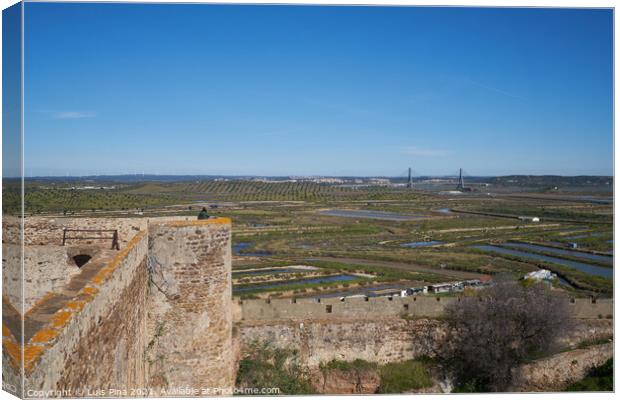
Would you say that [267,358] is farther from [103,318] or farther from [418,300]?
[103,318]

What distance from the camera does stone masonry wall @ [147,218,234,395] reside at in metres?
7.27

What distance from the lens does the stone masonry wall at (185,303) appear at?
727cm

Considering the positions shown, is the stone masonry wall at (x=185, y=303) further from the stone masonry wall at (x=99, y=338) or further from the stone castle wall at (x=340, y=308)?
the stone castle wall at (x=340, y=308)

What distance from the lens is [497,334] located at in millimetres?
11742

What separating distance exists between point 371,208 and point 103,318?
299 feet

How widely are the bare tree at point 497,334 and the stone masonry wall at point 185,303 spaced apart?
254 inches

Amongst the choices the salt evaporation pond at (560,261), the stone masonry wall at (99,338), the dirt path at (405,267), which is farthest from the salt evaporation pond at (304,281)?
the stone masonry wall at (99,338)

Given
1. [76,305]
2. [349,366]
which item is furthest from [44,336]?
[349,366]

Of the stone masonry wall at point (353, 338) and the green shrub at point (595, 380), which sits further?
the stone masonry wall at point (353, 338)

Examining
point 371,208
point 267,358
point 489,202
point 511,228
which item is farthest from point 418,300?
point 489,202

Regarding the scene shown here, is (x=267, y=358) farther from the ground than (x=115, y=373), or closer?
closer

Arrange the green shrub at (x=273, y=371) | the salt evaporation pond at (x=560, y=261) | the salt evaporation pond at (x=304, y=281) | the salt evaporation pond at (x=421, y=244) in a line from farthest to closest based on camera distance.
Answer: the salt evaporation pond at (x=421, y=244) → the salt evaporation pond at (x=560, y=261) → the salt evaporation pond at (x=304, y=281) → the green shrub at (x=273, y=371)

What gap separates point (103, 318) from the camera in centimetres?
495

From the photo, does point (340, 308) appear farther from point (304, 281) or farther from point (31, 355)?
point (304, 281)
